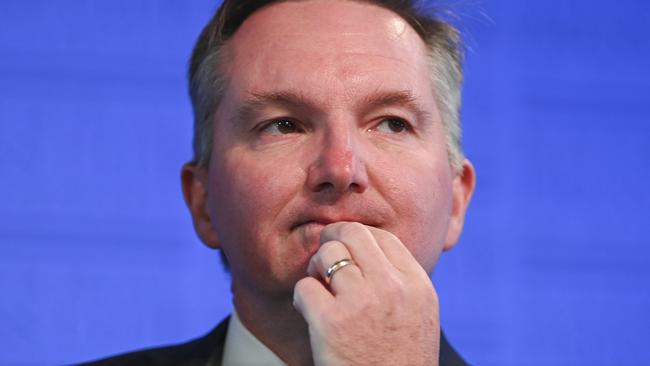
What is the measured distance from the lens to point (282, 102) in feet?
5.71

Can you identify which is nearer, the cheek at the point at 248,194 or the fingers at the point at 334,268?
the fingers at the point at 334,268

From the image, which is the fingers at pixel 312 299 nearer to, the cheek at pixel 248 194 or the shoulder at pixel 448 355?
the cheek at pixel 248 194

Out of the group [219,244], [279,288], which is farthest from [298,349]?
[219,244]

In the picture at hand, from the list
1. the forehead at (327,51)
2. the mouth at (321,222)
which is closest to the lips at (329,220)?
the mouth at (321,222)

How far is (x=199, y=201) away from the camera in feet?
6.62

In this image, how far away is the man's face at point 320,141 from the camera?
1636mm

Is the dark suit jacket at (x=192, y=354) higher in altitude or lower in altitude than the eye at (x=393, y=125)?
lower

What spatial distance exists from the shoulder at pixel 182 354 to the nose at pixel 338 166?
60 cm

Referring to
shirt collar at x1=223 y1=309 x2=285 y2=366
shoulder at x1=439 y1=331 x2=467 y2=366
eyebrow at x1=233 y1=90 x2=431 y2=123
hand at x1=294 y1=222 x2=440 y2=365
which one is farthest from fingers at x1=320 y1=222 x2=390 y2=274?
shoulder at x1=439 y1=331 x2=467 y2=366

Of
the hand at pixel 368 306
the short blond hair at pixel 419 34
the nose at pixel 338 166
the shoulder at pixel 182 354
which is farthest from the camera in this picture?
the shoulder at pixel 182 354

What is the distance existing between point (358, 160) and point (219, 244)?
49 centimetres

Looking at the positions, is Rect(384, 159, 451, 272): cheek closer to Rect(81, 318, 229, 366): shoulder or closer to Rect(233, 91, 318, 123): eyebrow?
Rect(233, 91, 318, 123): eyebrow

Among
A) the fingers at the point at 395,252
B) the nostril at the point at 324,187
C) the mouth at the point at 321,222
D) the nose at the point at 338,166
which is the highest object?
the nose at the point at 338,166

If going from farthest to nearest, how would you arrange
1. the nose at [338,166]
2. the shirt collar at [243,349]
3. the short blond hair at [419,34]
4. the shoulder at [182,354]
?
1. the shoulder at [182,354]
2. the short blond hair at [419,34]
3. the shirt collar at [243,349]
4. the nose at [338,166]
